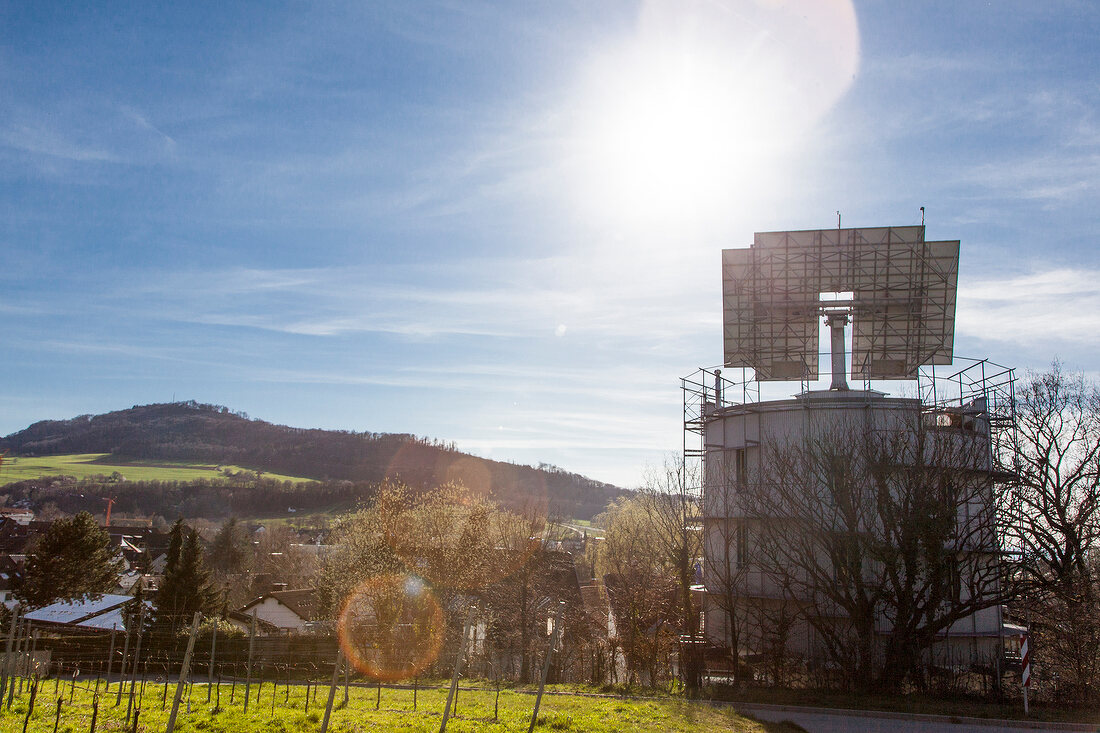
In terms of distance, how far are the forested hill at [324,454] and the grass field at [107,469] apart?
5.30 m

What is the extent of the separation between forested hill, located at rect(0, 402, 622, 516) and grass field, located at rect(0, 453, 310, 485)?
17.4 ft

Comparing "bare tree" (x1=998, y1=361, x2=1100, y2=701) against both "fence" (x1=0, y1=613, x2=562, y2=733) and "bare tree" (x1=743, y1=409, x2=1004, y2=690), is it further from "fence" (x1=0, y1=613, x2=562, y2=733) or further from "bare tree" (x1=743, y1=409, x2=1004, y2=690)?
"fence" (x1=0, y1=613, x2=562, y2=733)

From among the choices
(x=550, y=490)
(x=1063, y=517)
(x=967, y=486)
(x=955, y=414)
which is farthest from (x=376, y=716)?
(x=550, y=490)

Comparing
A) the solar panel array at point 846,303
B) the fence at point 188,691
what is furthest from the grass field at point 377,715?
the solar panel array at point 846,303

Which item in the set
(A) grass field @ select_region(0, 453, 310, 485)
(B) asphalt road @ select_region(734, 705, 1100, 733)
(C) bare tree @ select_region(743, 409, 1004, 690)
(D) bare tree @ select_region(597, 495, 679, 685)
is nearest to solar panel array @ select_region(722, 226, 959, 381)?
(C) bare tree @ select_region(743, 409, 1004, 690)

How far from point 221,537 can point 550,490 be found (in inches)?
3231

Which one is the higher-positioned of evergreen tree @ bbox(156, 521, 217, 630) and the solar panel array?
the solar panel array

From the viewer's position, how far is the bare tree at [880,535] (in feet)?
63.7

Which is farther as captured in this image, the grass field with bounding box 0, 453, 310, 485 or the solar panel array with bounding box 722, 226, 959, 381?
the grass field with bounding box 0, 453, 310, 485

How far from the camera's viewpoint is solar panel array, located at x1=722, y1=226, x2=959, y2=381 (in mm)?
24672

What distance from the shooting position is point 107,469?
159750 mm

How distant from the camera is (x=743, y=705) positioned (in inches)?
675

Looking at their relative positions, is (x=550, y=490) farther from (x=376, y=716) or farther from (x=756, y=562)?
(x=376, y=716)

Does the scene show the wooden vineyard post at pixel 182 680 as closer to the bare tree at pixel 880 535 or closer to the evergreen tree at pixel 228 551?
the bare tree at pixel 880 535
